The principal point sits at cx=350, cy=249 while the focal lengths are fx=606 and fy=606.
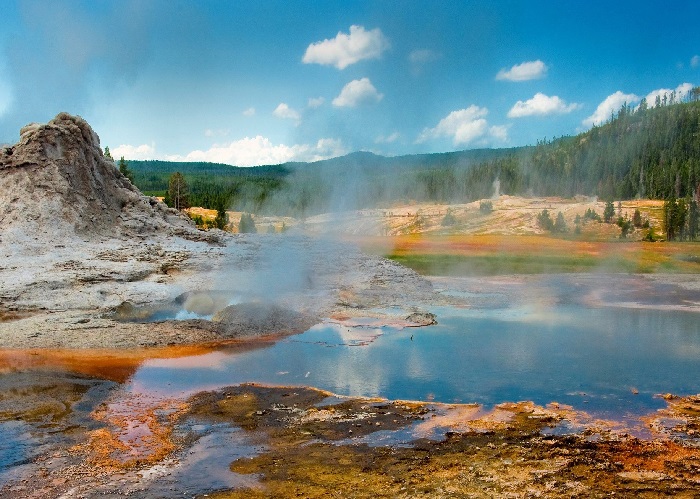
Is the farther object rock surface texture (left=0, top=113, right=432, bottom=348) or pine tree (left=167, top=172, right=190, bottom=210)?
pine tree (left=167, top=172, right=190, bottom=210)

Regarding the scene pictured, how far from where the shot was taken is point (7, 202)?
2170 cm

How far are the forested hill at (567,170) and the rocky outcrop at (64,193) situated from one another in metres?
14.6

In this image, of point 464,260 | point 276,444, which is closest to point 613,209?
point 464,260

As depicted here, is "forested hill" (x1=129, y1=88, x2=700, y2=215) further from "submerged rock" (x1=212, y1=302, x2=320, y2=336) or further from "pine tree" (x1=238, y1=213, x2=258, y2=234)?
"submerged rock" (x1=212, y1=302, x2=320, y2=336)

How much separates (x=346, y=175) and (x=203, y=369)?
67.0ft

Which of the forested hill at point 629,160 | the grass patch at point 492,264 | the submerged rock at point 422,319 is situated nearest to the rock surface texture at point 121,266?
the submerged rock at point 422,319

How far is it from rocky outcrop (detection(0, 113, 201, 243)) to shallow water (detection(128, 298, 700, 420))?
10.2 metres

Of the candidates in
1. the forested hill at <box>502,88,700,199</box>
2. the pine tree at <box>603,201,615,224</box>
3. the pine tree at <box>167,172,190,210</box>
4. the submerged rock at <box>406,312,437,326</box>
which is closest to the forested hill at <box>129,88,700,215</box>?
the forested hill at <box>502,88,700,199</box>

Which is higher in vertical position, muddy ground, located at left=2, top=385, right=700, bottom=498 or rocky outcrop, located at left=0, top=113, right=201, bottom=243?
rocky outcrop, located at left=0, top=113, right=201, bottom=243

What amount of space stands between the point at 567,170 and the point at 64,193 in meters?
92.9

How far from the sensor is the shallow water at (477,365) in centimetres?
1160

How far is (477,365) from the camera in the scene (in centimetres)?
1352

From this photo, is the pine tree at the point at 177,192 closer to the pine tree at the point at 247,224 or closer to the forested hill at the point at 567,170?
the forested hill at the point at 567,170

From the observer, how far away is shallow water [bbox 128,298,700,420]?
1160 cm
